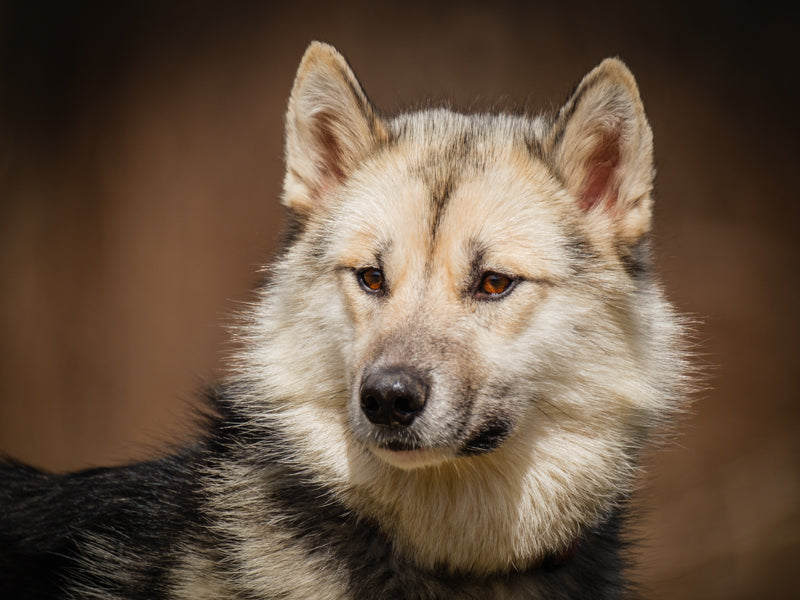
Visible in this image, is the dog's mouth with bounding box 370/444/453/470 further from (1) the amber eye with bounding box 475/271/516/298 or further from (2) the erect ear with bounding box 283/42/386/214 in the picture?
(2) the erect ear with bounding box 283/42/386/214

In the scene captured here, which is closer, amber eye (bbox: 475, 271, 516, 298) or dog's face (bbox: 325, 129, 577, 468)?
dog's face (bbox: 325, 129, 577, 468)

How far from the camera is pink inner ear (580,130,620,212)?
366 centimetres

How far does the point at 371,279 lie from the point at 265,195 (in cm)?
445

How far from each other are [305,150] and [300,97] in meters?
0.24

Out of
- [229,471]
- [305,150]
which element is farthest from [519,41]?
[229,471]

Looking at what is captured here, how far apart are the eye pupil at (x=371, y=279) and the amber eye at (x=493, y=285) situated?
1.30ft

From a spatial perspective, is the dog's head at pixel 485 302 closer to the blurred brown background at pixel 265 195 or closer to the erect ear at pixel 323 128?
the erect ear at pixel 323 128

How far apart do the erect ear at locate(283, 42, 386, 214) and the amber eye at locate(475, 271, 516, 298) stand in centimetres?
85

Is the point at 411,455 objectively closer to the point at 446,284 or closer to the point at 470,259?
the point at 446,284

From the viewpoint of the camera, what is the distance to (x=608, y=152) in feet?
12.1

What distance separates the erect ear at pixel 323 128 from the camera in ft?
12.3

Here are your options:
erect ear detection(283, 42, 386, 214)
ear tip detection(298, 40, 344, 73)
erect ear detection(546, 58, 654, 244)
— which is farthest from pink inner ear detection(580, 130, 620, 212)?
ear tip detection(298, 40, 344, 73)

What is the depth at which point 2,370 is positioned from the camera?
8.05 meters

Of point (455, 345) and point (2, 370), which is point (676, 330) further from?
point (2, 370)
